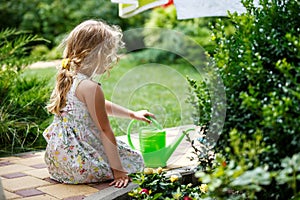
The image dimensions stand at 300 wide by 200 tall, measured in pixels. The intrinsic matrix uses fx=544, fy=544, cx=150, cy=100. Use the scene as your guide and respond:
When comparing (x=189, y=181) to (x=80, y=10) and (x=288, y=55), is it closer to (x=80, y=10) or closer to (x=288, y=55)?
(x=288, y=55)

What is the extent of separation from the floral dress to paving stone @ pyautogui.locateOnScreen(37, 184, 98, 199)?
0.06 meters

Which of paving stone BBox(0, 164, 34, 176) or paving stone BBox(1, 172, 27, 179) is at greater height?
paving stone BBox(0, 164, 34, 176)

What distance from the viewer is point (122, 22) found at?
11.3m

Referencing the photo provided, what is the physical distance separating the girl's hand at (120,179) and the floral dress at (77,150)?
0.24ft

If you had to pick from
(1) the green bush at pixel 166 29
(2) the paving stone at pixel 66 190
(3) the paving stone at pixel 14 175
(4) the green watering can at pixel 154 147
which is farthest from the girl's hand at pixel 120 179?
(1) the green bush at pixel 166 29

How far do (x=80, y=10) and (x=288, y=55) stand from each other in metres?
9.56

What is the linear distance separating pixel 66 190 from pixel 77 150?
0.24m

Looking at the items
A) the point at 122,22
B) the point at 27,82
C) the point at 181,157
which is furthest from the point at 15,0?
the point at 181,157

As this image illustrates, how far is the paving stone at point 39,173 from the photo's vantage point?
127 inches

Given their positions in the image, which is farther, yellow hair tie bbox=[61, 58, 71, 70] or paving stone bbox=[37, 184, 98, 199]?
yellow hair tie bbox=[61, 58, 71, 70]

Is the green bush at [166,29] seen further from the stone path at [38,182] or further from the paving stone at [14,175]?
the paving stone at [14,175]

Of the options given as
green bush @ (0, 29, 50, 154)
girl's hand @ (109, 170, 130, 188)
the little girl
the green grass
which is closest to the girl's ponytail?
the little girl

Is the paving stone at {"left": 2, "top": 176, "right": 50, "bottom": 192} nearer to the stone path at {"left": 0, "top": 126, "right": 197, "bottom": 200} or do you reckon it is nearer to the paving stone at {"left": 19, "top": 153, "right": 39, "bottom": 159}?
the stone path at {"left": 0, "top": 126, "right": 197, "bottom": 200}

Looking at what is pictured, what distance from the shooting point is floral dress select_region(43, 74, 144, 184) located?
9.89 ft
